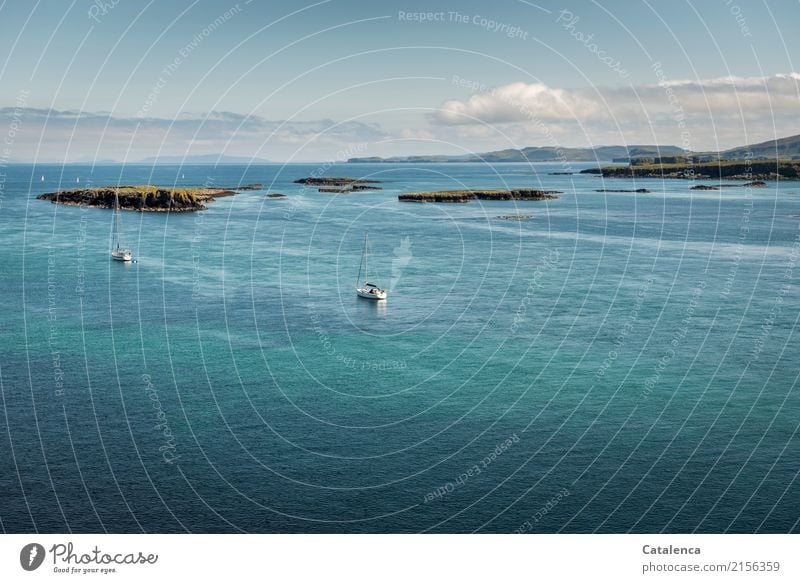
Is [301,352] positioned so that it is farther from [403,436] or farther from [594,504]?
[594,504]

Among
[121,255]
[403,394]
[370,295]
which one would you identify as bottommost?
[403,394]

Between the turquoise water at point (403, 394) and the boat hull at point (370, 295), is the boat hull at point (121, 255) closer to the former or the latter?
the turquoise water at point (403, 394)

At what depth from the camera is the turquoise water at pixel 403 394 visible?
47.1 metres

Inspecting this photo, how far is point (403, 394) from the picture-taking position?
64.8 m

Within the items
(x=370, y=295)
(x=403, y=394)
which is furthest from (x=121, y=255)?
(x=403, y=394)

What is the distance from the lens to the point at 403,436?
185 ft

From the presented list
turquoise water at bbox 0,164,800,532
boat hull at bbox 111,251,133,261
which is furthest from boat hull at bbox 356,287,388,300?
boat hull at bbox 111,251,133,261

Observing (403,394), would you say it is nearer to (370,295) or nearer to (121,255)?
(370,295)

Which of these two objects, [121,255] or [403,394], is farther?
[121,255]

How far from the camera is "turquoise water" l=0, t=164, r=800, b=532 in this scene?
47062mm

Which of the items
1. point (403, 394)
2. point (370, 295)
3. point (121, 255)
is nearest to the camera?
point (403, 394)

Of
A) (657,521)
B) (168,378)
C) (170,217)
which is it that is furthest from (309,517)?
(170,217)

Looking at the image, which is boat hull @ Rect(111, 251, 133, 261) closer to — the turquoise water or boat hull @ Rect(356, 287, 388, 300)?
the turquoise water

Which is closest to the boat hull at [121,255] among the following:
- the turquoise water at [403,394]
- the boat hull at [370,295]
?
the turquoise water at [403,394]
